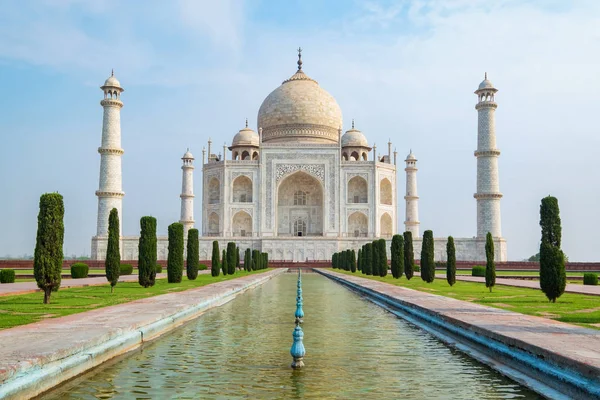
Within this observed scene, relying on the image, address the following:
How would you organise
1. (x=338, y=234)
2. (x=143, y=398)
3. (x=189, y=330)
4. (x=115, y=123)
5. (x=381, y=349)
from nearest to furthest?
(x=143, y=398)
(x=381, y=349)
(x=189, y=330)
(x=115, y=123)
(x=338, y=234)

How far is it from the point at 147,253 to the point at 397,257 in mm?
7547

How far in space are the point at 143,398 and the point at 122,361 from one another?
3.93 feet

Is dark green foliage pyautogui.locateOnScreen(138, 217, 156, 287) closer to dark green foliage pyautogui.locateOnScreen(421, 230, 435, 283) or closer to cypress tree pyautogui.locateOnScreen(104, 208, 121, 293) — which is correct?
cypress tree pyautogui.locateOnScreen(104, 208, 121, 293)

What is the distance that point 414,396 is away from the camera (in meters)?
3.45

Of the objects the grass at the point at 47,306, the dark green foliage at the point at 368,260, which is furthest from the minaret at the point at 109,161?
the grass at the point at 47,306

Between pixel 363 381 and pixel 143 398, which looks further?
pixel 363 381

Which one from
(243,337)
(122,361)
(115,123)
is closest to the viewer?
(122,361)

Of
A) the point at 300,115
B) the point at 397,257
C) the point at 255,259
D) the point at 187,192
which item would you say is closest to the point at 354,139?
the point at 300,115

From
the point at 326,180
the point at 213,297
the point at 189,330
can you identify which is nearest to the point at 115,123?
the point at 326,180

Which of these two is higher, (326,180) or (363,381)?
(326,180)

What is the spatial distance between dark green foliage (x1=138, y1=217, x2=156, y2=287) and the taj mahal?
18.3 metres

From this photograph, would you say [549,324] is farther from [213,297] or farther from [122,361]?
[213,297]

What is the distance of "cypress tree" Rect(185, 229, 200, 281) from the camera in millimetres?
15744

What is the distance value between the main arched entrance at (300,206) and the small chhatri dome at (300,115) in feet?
9.03
